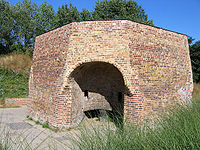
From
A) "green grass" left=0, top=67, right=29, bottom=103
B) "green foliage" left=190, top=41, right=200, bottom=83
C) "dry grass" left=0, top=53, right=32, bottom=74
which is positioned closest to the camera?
"green grass" left=0, top=67, right=29, bottom=103

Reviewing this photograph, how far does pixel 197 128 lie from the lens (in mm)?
3156

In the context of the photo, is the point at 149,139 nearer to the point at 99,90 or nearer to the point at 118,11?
the point at 99,90

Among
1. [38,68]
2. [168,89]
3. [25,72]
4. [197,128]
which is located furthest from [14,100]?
[197,128]

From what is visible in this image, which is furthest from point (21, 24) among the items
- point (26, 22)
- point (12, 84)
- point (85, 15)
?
point (12, 84)

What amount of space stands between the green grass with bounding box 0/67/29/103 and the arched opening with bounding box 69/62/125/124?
30.7 ft

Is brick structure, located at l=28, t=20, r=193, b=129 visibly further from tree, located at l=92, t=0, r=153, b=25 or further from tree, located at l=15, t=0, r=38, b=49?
tree, located at l=15, t=0, r=38, b=49

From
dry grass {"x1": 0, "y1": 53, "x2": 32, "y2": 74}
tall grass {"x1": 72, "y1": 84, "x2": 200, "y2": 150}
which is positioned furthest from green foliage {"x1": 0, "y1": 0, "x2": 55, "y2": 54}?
tall grass {"x1": 72, "y1": 84, "x2": 200, "y2": 150}

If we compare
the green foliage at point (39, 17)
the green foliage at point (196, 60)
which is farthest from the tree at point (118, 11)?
the green foliage at point (196, 60)

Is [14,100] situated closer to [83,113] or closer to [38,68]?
[38,68]

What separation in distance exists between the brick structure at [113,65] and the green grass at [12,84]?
8.15 meters

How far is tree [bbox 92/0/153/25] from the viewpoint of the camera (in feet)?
79.0

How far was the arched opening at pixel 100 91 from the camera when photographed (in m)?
8.76

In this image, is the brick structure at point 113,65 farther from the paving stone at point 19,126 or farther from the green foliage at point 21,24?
the green foliage at point 21,24

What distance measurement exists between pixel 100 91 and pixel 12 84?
11.1 m
